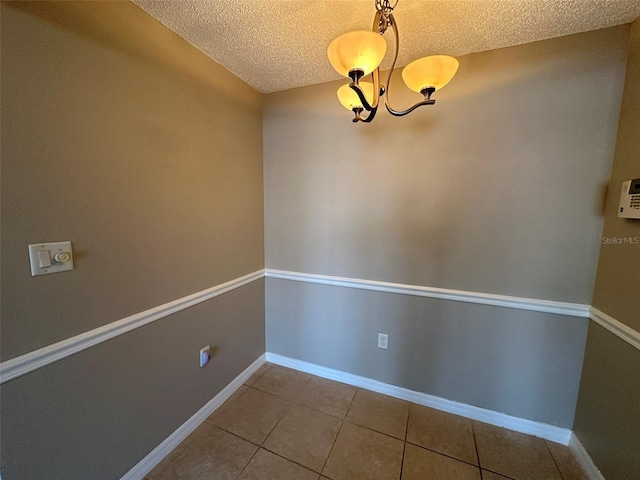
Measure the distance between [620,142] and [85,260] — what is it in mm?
2585

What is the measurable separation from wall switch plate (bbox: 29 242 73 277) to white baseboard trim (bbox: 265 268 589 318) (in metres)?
1.37

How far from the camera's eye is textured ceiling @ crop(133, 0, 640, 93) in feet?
3.77

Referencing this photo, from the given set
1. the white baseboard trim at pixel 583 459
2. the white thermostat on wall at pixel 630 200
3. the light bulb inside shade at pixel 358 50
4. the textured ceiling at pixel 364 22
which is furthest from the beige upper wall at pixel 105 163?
the white baseboard trim at pixel 583 459

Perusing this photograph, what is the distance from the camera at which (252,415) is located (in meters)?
1.70

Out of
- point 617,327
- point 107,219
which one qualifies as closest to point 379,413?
point 617,327

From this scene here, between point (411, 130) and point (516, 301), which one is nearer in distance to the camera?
point (516, 301)

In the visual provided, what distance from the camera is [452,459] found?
4.62 ft

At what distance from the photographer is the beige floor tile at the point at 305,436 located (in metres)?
1.41

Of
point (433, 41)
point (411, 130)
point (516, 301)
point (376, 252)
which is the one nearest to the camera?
point (433, 41)

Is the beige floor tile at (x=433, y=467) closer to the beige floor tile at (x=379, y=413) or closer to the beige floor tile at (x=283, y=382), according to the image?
the beige floor tile at (x=379, y=413)

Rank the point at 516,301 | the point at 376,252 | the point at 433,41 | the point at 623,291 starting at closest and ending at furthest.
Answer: the point at 623,291, the point at 433,41, the point at 516,301, the point at 376,252

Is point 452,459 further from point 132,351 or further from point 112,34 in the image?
point 112,34

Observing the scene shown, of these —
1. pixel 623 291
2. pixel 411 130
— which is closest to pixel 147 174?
pixel 411 130

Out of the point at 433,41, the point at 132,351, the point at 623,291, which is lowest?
the point at 132,351
